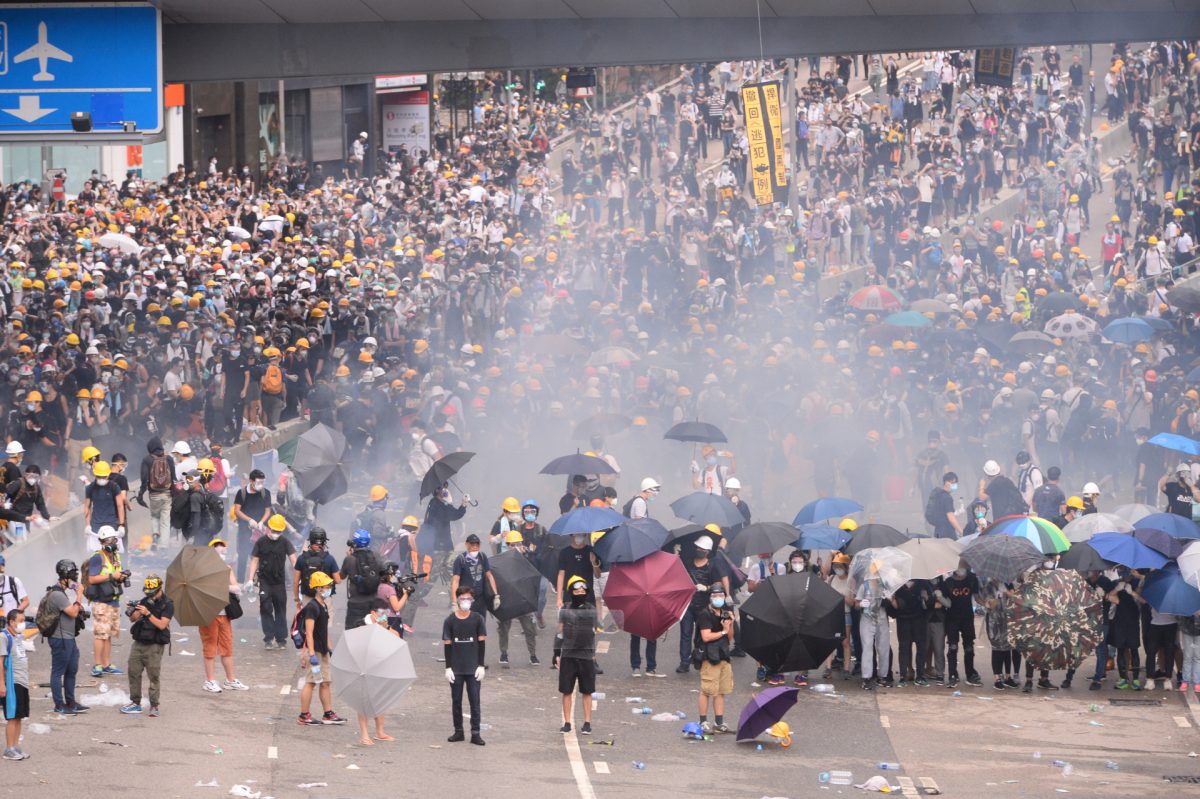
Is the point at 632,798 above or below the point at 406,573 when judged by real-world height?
below

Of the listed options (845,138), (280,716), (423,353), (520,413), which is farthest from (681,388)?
(845,138)

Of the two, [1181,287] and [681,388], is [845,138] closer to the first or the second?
[1181,287]

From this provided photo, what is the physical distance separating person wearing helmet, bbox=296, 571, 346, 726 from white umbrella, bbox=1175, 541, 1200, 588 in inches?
282

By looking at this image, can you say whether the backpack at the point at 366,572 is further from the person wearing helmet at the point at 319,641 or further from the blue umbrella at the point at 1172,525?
the blue umbrella at the point at 1172,525

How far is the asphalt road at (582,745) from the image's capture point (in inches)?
567

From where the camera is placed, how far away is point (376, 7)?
14453 millimetres

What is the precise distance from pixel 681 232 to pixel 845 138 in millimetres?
6119

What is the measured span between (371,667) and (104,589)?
306 cm

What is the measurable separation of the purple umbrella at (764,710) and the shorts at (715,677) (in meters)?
0.43

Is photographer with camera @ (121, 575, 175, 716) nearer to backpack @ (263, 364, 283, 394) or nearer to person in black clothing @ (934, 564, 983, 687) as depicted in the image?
person in black clothing @ (934, 564, 983, 687)

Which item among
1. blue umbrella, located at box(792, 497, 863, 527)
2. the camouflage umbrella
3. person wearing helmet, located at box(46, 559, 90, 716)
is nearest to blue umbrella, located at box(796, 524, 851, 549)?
blue umbrella, located at box(792, 497, 863, 527)

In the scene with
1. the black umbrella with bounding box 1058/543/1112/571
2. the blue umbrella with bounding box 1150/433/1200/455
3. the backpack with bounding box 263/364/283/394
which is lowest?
the black umbrella with bounding box 1058/543/1112/571

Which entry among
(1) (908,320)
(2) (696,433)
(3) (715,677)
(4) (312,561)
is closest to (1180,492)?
(2) (696,433)

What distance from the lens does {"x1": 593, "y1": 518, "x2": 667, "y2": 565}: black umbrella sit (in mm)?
17828
